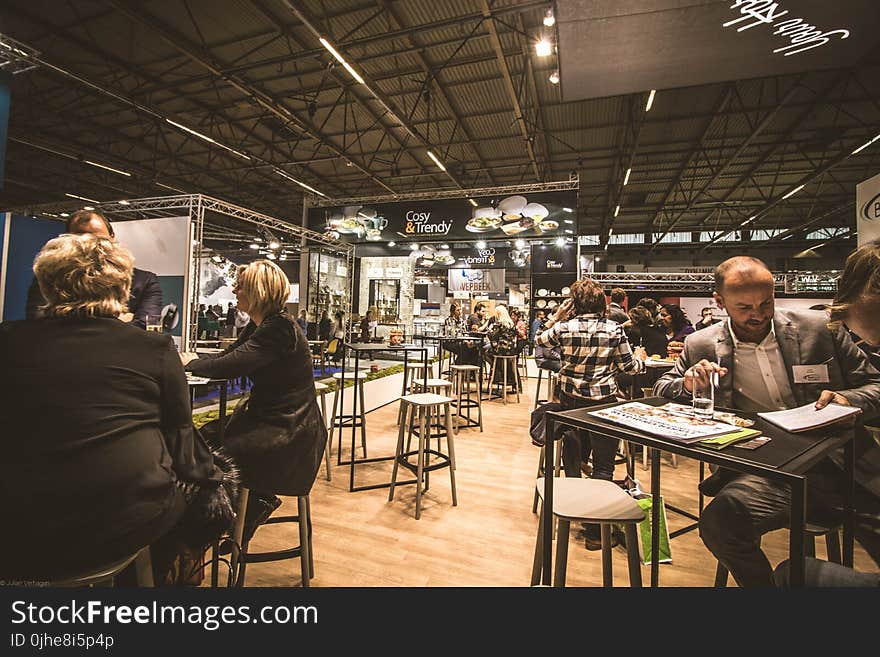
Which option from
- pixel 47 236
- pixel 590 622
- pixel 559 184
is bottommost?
pixel 590 622

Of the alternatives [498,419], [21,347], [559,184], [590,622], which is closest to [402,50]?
[559,184]

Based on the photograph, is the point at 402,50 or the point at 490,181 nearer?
the point at 402,50

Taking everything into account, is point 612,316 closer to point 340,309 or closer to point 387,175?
point 340,309

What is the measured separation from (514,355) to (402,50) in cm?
529

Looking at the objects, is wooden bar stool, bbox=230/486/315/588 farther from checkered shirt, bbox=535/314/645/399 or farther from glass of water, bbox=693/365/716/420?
checkered shirt, bbox=535/314/645/399

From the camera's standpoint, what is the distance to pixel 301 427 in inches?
A: 76.2

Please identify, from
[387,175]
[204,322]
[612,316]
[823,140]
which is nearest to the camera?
[612,316]

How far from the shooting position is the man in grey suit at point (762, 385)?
1.42 meters

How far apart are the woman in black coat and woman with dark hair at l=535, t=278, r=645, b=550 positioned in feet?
7.40

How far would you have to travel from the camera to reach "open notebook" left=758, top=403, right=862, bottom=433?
1274 millimetres

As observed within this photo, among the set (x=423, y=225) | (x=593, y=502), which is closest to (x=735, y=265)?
(x=593, y=502)

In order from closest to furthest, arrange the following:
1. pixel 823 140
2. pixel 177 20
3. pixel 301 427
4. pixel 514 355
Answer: pixel 301 427 < pixel 177 20 < pixel 514 355 < pixel 823 140

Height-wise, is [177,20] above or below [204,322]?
above

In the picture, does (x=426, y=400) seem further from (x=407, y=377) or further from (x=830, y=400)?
(x=407, y=377)
